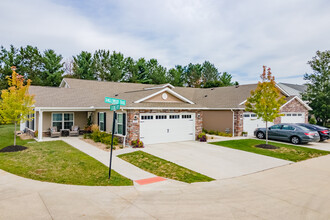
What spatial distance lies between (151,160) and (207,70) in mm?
53703

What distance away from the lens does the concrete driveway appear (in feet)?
31.3

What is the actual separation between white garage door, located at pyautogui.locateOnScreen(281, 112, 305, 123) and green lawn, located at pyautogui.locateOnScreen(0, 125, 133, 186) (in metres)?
20.5

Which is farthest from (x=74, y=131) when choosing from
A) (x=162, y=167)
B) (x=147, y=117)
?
(x=162, y=167)

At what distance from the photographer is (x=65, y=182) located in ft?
24.9

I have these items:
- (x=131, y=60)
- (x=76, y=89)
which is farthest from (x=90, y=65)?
(x=76, y=89)

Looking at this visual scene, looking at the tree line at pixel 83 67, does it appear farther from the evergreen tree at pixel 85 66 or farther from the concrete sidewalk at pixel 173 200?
the concrete sidewalk at pixel 173 200

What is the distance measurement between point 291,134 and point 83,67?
36398mm

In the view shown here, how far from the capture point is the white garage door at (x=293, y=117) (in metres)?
23.2

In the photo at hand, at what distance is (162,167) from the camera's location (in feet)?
32.0

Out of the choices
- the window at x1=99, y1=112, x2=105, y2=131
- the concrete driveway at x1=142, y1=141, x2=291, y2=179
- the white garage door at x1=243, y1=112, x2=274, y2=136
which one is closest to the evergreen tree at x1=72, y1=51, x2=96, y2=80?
the window at x1=99, y1=112, x2=105, y2=131

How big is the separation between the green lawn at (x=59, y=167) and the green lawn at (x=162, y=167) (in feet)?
5.13

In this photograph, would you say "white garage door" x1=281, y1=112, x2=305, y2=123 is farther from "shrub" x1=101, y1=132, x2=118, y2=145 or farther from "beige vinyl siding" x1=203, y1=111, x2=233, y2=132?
"shrub" x1=101, y1=132, x2=118, y2=145

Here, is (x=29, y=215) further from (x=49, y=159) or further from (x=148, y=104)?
(x=148, y=104)

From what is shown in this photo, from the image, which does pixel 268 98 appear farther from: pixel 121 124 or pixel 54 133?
pixel 54 133
